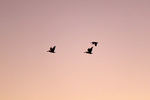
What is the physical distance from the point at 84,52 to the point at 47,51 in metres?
7.44

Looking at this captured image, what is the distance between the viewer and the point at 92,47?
196m

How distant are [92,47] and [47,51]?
9032mm

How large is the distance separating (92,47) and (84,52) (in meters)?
2.25

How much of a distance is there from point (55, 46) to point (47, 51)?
6.54 ft

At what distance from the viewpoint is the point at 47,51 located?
19688cm

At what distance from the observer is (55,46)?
196 meters

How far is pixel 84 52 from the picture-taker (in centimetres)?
19762

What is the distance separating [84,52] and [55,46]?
6.07 meters
